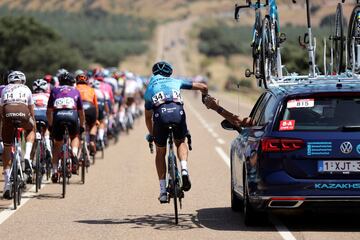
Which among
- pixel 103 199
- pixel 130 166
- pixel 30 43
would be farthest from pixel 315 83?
pixel 30 43

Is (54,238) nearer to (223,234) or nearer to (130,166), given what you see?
(223,234)

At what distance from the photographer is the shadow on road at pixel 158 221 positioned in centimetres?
1188

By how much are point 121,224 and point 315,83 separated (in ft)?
8.61

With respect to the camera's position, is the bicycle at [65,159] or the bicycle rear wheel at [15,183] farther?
the bicycle at [65,159]

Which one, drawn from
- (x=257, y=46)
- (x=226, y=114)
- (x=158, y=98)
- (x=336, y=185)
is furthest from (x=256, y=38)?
(x=336, y=185)

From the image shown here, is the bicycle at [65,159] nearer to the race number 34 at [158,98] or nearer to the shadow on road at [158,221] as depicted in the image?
the shadow on road at [158,221]

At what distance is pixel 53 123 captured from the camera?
53.0ft

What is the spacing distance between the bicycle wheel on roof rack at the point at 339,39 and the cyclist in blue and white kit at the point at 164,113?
4.83 metres

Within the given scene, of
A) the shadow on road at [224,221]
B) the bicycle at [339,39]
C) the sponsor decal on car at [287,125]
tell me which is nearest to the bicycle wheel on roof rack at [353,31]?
the bicycle at [339,39]

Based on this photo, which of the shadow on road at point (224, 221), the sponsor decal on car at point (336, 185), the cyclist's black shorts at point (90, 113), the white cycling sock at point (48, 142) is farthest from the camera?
the cyclist's black shorts at point (90, 113)

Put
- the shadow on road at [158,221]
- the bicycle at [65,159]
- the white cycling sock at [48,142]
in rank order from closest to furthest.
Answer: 1. the shadow on road at [158,221]
2. the bicycle at [65,159]
3. the white cycling sock at [48,142]

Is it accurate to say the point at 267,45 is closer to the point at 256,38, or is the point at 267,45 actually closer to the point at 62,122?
the point at 256,38

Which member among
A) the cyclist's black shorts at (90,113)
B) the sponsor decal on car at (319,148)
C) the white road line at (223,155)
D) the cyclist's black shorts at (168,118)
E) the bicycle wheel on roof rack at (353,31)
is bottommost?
the white road line at (223,155)

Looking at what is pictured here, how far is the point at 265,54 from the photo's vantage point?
51.3 ft
